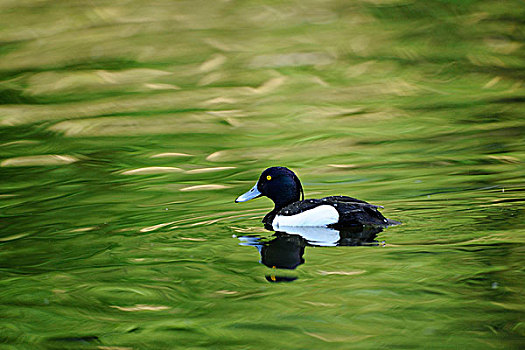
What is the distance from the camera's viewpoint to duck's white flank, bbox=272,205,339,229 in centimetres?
725

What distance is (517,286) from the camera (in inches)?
212

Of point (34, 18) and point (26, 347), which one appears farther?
point (34, 18)

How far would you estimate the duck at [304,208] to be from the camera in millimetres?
7105

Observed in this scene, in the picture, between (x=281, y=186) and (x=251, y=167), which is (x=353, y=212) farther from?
(x=251, y=167)

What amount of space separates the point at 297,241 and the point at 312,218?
1.59 ft

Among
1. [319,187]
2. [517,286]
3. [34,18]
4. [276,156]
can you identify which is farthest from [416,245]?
[34,18]

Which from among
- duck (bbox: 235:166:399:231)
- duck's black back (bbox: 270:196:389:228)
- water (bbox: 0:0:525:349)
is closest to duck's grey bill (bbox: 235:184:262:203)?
duck (bbox: 235:166:399:231)

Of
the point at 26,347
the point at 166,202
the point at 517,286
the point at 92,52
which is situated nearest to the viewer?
the point at 26,347

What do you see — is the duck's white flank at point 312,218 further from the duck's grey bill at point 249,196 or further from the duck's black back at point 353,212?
the duck's grey bill at point 249,196

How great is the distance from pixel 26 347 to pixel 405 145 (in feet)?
20.7

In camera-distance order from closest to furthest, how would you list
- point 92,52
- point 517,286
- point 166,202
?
point 517,286
point 166,202
point 92,52

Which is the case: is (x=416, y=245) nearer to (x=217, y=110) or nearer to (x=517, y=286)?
(x=517, y=286)

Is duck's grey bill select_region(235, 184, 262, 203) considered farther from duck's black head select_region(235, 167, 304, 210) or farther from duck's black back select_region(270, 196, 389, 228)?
duck's black back select_region(270, 196, 389, 228)

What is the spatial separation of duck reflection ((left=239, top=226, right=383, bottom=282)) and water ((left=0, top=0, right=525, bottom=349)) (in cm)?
5
